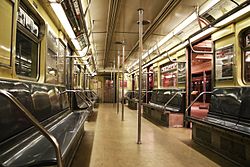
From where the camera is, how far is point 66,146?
168cm

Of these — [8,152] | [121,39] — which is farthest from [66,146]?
[121,39]

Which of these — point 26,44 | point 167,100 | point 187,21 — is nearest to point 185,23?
point 187,21

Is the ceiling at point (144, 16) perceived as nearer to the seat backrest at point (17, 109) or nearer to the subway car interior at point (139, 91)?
the subway car interior at point (139, 91)

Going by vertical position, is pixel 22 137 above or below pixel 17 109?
below

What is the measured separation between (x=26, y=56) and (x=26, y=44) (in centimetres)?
17

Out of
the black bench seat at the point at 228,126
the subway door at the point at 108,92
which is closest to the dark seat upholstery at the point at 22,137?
the black bench seat at the point at 228,126

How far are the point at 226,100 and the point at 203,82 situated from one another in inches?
314

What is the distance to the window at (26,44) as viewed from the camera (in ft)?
8.11

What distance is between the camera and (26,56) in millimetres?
2738

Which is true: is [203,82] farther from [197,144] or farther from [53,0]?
[53,0]

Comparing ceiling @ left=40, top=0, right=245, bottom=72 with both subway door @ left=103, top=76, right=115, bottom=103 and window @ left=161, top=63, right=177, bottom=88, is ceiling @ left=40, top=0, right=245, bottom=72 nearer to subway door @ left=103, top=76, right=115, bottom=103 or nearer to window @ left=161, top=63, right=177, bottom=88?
window @ left=161, top=63, right=177, bottom=88

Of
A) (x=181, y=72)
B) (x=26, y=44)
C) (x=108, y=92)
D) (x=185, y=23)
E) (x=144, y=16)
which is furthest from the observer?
(x=108, y=92)

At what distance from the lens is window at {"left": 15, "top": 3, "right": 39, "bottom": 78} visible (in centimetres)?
247

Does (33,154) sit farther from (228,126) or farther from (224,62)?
(224,62)
